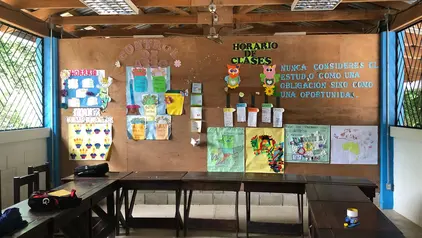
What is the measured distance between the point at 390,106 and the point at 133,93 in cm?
369

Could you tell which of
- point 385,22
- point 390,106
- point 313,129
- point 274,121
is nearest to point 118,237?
point 274,121

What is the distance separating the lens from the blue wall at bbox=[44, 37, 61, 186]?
18.0ft

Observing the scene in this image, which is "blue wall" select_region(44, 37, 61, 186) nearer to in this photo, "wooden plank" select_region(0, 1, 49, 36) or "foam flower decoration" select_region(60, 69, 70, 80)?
"foam flower decoration" select_region(60, 69, 70, 80)

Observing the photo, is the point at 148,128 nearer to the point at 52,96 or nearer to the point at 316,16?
the point at 52,96

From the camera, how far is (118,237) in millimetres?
4266

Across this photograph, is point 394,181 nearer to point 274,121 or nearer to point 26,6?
point 274,121

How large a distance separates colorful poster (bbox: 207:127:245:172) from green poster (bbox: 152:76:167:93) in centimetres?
92

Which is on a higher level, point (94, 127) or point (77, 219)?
point (94, 127)

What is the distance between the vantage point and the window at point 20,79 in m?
4.63

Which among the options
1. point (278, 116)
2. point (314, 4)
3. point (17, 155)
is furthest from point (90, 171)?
point (314, 4)

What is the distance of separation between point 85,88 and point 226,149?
2308mm

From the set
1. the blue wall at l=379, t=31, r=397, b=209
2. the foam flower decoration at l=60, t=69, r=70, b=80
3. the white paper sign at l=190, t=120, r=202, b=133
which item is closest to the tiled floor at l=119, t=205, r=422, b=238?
the blue wall at l=379, t=31, r=397, b=209

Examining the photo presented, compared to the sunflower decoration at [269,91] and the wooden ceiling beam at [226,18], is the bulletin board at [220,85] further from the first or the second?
the wooden ceiling beam at [226,18]

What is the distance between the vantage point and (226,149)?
5359mm
